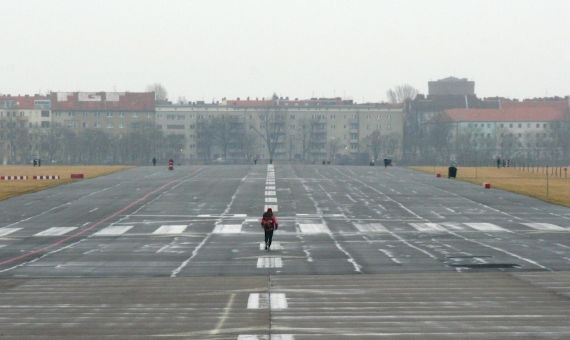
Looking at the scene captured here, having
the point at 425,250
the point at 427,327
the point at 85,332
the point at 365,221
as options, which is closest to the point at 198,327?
the point at 85,332

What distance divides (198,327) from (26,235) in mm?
30623

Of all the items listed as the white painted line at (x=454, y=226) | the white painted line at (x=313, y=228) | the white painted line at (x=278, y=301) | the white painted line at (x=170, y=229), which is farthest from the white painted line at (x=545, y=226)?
the white painted line at (x=278, y=301)

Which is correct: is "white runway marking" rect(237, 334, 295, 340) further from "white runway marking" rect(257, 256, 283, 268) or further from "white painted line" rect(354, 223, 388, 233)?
"white painted line" rect(354, 223, 388, 233)

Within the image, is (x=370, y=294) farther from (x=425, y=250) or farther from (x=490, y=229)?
(x=490, y=229)

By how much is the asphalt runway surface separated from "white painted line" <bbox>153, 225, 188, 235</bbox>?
4.1 inches

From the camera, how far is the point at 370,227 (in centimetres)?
5762

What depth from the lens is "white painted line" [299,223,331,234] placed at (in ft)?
181

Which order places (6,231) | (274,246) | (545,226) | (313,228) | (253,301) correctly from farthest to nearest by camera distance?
(545,226) → (313,228) → (6,231) → (274,246) → (253,301)

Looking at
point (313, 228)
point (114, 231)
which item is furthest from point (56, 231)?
point (313, 228)

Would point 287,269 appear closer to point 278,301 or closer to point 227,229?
point 278,301

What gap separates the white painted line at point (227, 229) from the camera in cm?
5473

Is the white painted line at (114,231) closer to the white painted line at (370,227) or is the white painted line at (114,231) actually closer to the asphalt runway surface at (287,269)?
the asphalt runway surface at (287,269)

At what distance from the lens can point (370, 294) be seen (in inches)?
1187

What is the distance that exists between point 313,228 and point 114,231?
1012 centimetres
